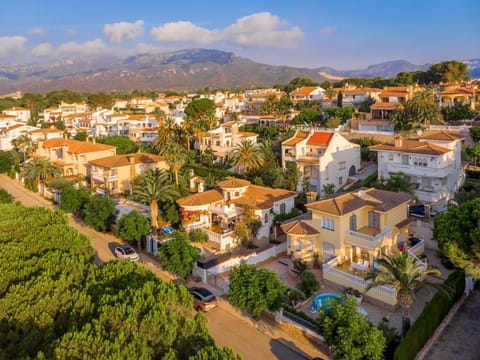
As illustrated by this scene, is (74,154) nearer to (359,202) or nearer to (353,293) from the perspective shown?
(359,202)

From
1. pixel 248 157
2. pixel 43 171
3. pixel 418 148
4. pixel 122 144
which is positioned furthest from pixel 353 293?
pixel 122 144

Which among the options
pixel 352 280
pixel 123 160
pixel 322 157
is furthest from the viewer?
pixel 123 160

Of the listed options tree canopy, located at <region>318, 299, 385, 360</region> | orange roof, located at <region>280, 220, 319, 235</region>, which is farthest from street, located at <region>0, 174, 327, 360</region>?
orange roof, located at <region>280, 220, 319, 235</region>

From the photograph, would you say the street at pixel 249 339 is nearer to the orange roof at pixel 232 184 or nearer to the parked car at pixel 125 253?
the parked car at pixel 125 253

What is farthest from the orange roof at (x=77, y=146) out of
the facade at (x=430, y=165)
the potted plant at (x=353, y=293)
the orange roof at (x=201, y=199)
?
the potted plant at (x=353, y=293)

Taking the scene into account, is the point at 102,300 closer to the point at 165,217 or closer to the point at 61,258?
the point at 61,258

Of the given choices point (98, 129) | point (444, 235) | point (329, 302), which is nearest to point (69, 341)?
point (329, 302)
